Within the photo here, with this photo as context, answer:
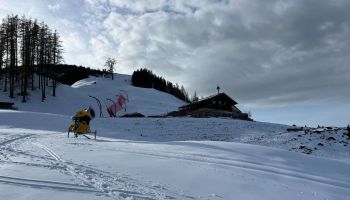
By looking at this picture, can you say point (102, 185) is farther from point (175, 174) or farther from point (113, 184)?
point (175, 174)

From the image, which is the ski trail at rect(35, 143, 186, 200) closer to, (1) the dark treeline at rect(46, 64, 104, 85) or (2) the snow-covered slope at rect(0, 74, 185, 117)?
(2) the snow-covered slope at rect(0, 74, 185, 117)

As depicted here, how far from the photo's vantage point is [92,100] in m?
85.3

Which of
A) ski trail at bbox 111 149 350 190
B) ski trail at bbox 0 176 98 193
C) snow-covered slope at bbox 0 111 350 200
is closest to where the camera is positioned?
ski trail at bbox 0 176 98 193

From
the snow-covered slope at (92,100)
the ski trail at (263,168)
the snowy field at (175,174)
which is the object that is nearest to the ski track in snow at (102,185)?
the snowy field at (175,174)

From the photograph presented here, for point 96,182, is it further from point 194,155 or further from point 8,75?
point 8,75

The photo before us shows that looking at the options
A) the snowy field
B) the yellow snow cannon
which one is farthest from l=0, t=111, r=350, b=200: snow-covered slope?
the yellow snow cannon

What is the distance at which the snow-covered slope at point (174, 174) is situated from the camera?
8766 millimetres

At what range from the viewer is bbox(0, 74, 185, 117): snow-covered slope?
65500 mm

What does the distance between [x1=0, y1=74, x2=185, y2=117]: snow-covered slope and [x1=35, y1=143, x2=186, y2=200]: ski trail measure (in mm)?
53841

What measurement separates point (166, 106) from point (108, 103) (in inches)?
717

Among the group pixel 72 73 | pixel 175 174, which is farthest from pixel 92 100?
pixel 175 174

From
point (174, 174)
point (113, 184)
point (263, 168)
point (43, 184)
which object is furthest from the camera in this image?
point (263, 168)

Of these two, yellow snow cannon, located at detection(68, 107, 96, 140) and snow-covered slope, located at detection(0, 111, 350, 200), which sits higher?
yellow snow cannon, located at detection(68, 107, 96, 140)

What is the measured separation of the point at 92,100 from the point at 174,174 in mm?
76674
